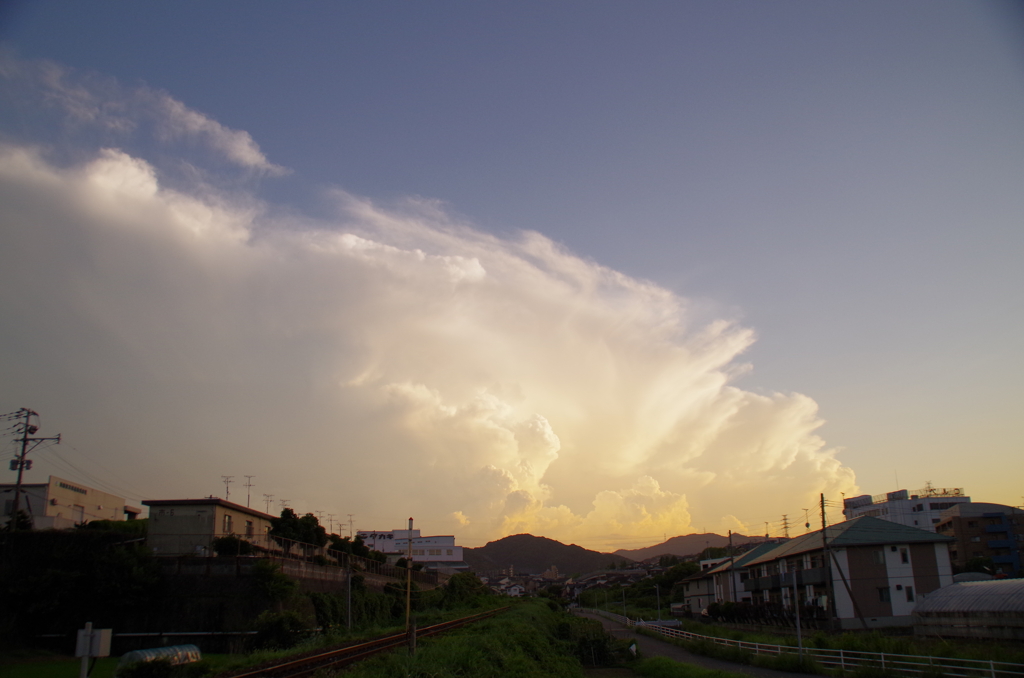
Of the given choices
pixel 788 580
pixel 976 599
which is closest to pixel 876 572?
pixel 788 580

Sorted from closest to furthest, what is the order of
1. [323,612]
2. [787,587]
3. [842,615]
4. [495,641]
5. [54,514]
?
[495,641], [323,612], [842,615], [787,587], [54,514]

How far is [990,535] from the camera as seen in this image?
74312mm

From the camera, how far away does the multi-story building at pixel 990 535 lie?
2886 inches

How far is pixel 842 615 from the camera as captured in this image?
42.5 meters

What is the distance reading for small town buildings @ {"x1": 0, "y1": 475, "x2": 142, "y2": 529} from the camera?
171 ft

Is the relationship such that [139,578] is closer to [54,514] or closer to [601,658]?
[601,658]

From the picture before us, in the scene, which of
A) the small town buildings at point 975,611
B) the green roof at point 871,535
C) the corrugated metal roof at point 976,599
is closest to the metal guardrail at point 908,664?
the small town buildings at point 975,611

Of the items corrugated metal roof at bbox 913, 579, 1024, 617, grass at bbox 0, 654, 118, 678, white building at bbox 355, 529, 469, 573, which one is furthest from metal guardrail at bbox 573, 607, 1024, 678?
white building at bbox 355, 529, 469, 573

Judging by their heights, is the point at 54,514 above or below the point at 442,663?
above

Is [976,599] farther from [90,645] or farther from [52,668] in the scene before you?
[52,668]

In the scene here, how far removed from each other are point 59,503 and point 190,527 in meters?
29.8

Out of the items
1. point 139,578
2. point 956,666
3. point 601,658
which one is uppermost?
point 139,578

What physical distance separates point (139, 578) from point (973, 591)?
1650 inches

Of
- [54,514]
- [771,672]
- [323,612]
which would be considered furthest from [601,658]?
[54,514]
